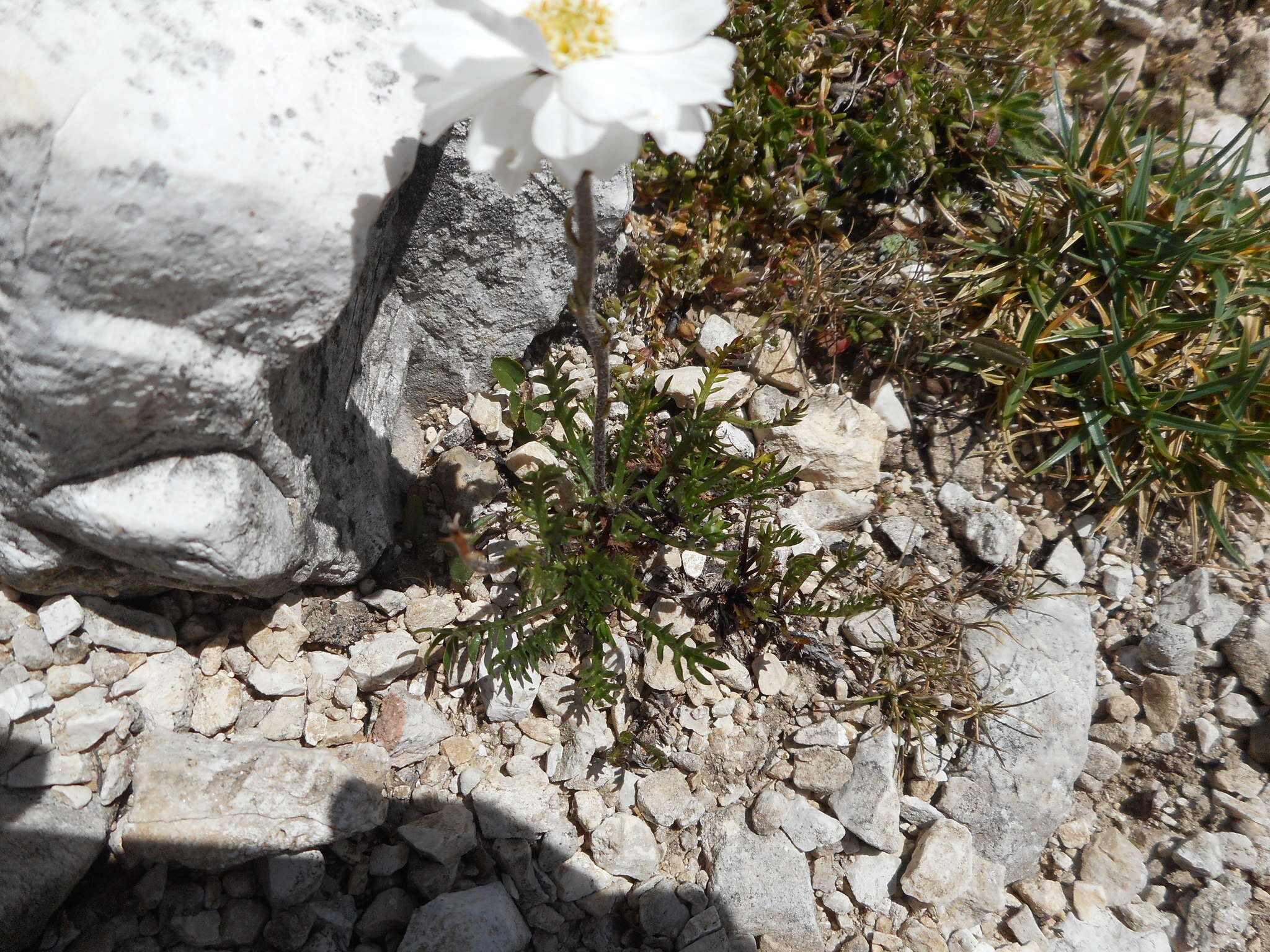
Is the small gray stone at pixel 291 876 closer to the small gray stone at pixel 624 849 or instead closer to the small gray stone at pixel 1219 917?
the small gray stone at pixel 624 849

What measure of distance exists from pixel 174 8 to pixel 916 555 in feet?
9.35

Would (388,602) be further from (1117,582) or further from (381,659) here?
(1117,582)

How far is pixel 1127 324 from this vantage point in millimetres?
3139

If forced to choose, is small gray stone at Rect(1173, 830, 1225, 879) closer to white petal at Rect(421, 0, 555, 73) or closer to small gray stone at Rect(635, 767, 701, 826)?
small gray stone at Rect(635, 767, 701, 826)

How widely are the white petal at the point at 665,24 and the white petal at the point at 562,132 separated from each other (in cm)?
25

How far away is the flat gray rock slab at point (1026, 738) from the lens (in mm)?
2709

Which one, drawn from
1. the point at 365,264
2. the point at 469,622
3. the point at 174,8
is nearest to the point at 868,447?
the point at 469,622

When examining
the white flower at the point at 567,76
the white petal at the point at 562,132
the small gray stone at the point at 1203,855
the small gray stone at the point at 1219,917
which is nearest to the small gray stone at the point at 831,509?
the small gray stone at the point at 1203,855

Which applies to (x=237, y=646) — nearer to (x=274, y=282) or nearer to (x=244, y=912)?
(x=244, y=912)

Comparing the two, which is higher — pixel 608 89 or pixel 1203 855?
pixel 608 89

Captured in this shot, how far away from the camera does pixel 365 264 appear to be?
212 centimetres

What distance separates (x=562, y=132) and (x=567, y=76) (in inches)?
5.0

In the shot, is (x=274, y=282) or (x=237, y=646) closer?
(x=274, y=282)

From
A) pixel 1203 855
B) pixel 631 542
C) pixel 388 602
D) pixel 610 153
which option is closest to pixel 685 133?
pixel 610 153
